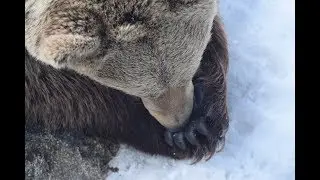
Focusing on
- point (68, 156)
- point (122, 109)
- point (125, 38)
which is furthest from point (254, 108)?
point (125, 38)

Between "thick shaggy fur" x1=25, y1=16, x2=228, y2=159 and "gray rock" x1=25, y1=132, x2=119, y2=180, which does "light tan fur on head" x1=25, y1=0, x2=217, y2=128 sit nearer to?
"thick shaggy fur" x1=25, y1=16, x2=228, y2=159

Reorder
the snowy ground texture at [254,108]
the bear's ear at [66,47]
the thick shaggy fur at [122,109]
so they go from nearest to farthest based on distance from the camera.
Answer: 1. the bear's ear at [66,47]
2. the thick shaggy fur at [122,109]
3. the snowy ground texture at [254,108]

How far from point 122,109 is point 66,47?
58 centimetres

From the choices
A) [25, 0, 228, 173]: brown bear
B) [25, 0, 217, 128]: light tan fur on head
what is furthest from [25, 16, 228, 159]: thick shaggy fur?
[25, 0, 217, 128]: light tan fur on head

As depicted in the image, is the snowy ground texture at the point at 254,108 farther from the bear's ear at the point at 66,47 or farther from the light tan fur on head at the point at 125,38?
the bear's ear at the point at 66,47

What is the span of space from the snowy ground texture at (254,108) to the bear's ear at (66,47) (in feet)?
1.99

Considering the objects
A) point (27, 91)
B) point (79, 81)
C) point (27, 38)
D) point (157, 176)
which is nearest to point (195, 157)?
point (157, 176)

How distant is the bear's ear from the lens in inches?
46.0

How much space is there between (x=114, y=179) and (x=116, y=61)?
0.57m

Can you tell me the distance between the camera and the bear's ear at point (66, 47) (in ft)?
3.83

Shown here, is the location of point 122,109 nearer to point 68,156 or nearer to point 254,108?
point 68,156

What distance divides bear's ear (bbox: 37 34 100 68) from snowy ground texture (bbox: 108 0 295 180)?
1.99 feet

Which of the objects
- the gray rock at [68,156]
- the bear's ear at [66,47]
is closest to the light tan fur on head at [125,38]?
the bear's ear at [66,47]

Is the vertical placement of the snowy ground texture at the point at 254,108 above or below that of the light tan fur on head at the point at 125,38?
below
